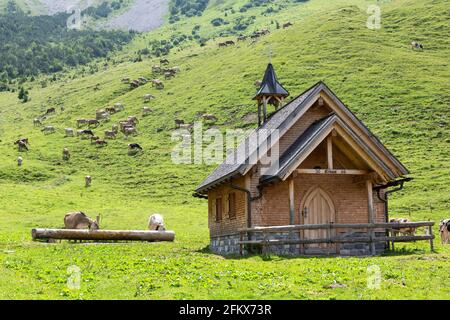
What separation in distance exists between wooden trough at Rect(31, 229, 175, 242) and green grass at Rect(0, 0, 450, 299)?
1098 mm

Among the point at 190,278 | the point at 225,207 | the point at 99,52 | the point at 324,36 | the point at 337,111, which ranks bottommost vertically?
the point at 190,278

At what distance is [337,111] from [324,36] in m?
79.5

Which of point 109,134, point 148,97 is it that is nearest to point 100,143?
point 109,134

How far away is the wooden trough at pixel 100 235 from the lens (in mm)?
32812

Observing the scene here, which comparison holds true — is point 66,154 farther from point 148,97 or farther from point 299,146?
point 299,146

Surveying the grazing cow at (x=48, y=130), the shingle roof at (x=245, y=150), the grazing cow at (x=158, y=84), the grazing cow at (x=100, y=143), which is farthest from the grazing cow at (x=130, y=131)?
the shingle roof at (x=245, y=150)

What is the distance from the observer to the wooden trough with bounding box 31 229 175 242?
32812 mm

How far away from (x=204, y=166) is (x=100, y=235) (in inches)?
1320

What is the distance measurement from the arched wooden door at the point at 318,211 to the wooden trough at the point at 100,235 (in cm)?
979

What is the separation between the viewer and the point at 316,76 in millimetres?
87250

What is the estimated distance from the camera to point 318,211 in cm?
2909

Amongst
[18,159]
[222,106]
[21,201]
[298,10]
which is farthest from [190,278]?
[298,10]

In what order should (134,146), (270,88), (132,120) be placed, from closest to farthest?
(270,88), (134,146), (132,120)

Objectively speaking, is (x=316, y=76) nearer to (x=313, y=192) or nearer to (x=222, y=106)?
(x=222, y=106)
